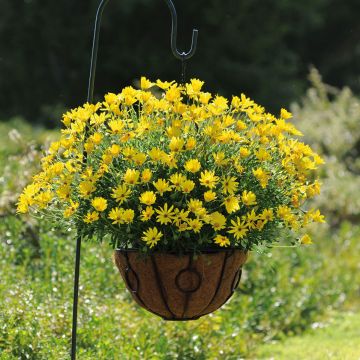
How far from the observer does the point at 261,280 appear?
567cm

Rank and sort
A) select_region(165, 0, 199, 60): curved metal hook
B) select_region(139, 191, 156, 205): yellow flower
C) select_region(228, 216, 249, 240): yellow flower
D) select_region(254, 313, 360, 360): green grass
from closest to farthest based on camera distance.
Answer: select_region(139, 191, 156, 205): yellow flower < select_region(228, 216, 249, 240): yellow flower < select_region(165, 0, 199, 60): curved metal hook < select_region(254, 313, 360, 360): green grass

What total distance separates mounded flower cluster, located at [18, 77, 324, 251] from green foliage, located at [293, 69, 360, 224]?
17.5ft

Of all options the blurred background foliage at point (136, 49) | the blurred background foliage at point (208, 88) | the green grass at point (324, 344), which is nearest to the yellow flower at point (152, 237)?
Result: the blurred background foliage at point (208, 88)

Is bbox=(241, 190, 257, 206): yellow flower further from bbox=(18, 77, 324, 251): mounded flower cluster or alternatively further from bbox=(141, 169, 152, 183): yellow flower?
bbox=(141, 169, 152, 183): yellow flower

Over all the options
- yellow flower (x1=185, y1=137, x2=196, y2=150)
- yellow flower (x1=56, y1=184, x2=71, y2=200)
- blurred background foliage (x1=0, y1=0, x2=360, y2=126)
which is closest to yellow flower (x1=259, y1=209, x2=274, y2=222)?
yellow flower (x1=185, y1=137, x2=196, y2=150)

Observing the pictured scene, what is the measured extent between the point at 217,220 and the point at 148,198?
27 centimetres

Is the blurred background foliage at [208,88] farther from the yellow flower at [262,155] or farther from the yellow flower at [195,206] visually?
the yellow flower at [262,155]

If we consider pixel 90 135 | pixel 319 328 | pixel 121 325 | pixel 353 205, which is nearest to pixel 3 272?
pixel 121 325

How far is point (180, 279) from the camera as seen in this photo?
2967 millimetres

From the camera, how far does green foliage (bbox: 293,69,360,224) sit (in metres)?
8.48

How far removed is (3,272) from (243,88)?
15.6m

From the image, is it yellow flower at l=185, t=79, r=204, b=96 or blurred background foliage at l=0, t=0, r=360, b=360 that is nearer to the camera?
yellow flower at l=185, t=79, r=204, b=96

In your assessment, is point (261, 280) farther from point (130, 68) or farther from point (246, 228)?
point (130, 68)

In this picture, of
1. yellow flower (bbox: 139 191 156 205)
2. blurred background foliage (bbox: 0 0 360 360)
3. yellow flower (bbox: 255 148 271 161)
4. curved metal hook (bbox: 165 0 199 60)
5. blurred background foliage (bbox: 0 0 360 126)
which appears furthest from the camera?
blurred background foliage (bbox: 0 0 360 126)
